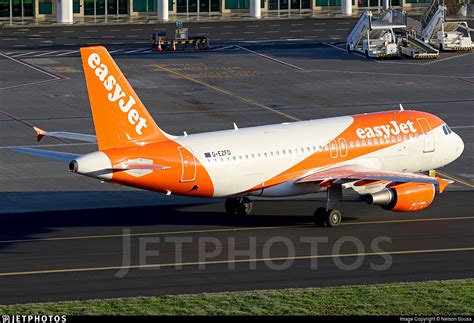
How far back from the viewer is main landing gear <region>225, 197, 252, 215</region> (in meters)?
61.3

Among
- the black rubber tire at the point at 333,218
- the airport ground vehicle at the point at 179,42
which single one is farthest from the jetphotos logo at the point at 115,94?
the airport ground vehicle at the point at 179,42

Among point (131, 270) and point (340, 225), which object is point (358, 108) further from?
point (131, 270)

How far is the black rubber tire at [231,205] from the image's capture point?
201 feet

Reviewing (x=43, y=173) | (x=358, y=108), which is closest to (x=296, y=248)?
(x=43, y=173)

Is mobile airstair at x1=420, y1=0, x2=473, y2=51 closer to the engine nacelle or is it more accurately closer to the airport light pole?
the airport light pole

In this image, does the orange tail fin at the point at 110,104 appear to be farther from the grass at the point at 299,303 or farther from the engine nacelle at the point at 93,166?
the grass at the point at 299,303

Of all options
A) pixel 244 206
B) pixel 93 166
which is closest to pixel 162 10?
pixel 244 206

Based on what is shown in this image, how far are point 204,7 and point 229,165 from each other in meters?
85.8

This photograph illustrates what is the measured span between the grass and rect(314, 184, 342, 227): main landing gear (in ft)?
37.5

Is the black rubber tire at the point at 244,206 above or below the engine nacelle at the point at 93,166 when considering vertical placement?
below

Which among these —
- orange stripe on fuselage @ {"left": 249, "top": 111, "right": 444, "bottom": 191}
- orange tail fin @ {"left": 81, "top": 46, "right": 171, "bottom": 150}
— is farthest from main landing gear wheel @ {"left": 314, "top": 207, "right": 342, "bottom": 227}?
orange tail fin @ {"left": 81, "top": 46, "right": 171, "bottom": 150}

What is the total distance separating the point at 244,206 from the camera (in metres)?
61.3

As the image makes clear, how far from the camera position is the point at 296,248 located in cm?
5506

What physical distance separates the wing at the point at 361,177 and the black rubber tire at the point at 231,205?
11.3ft
